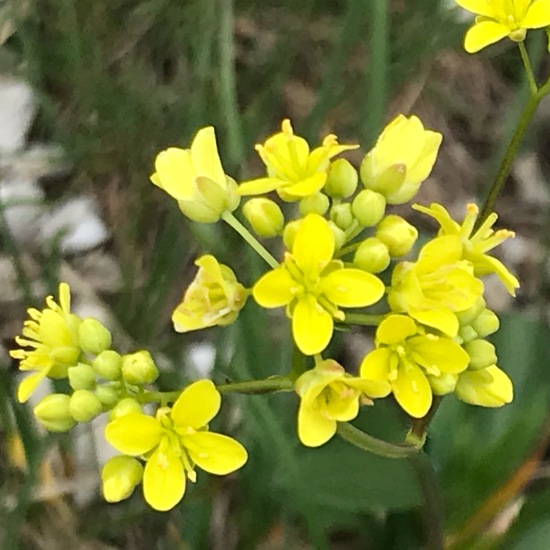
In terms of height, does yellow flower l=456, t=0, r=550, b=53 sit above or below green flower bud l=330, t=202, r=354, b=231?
above

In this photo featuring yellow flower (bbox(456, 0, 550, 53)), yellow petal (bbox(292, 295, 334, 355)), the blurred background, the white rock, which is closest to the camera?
yellow petal (bbox(292, 295, 334, 355))

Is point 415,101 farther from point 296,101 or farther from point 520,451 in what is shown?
point 520,451

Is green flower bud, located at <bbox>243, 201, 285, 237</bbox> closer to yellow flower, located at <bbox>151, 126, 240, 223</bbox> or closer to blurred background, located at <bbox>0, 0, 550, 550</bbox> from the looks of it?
yellow flower, located at <bbox>151, 126, 240, 223</bbox>

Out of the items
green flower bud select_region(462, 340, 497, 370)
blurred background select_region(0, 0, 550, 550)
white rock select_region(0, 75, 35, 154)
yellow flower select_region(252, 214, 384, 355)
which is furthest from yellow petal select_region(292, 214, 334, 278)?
white rock select_region(0, 75, 35, 154)

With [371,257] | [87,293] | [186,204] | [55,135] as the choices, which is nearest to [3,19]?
[55,135]

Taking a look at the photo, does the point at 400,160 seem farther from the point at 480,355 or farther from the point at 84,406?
the point at 84,406

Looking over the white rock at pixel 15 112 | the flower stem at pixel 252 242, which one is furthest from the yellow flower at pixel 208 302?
the white rock at pixel 15 112

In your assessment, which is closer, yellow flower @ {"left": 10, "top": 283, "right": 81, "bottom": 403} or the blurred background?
yellow flower @ {"left": 10, "top": 283, "right": 81, "bottom": 403}
